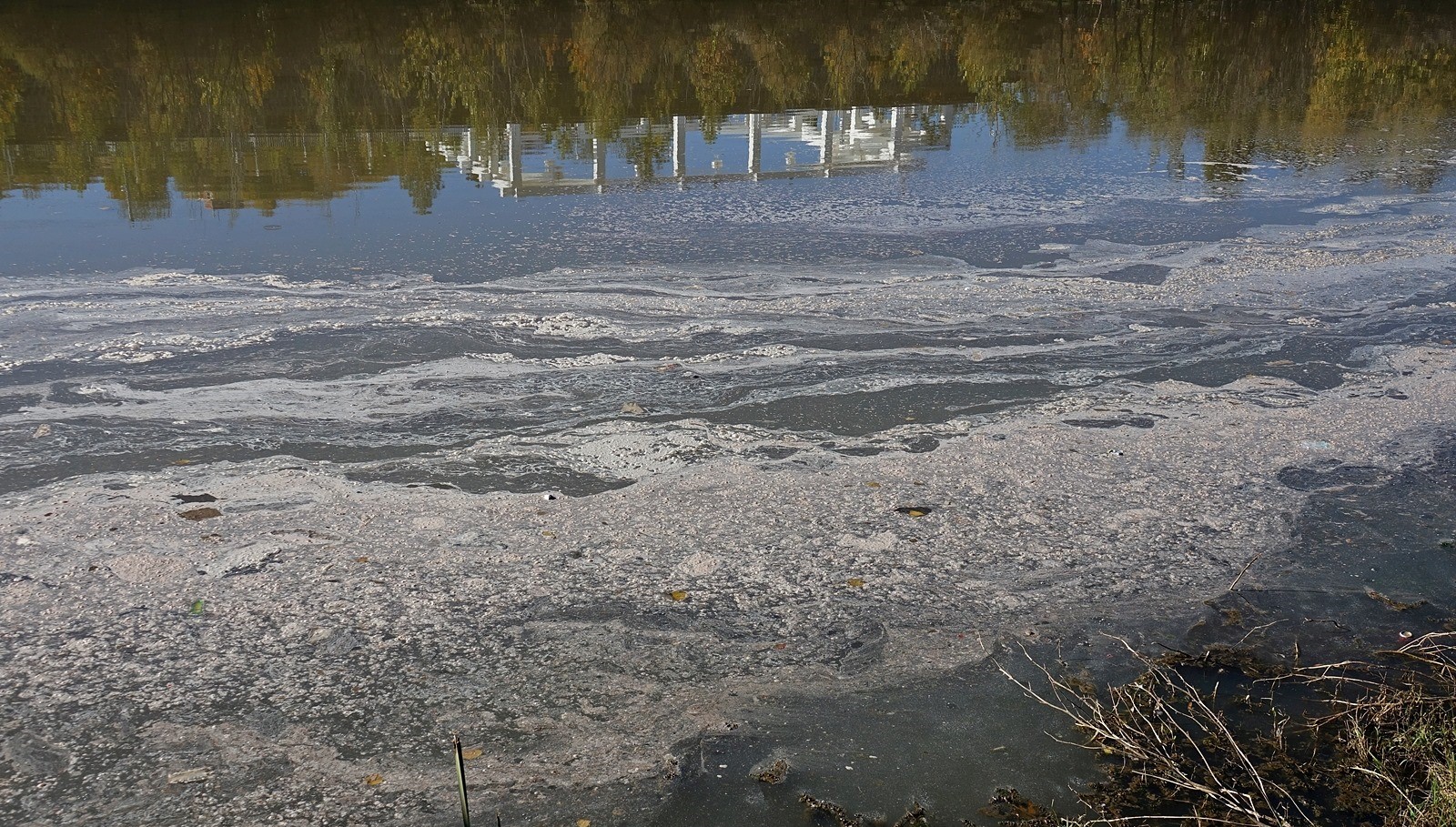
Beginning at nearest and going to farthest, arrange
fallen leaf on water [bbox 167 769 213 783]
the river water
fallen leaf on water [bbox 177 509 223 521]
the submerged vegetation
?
1. the submerged vegetation
2. fallen leaf on water [bbox 167 769 213 783]
3. the river water
4. fallen leaf on water [bbox 177 509 223 521]

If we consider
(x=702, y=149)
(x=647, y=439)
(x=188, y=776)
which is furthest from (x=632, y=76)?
(x=188, y=776)

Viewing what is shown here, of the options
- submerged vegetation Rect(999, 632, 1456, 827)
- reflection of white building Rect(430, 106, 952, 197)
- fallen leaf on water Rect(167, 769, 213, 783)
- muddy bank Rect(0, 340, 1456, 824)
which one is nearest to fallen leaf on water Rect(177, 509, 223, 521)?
muddy bank Rect(0, 340, 1456, 824)

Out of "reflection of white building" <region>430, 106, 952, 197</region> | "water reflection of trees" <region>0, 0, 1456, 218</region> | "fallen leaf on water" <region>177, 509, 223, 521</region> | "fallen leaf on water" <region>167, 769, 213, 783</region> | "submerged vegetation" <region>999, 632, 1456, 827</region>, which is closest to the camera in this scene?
"submerged vegetation" <region>999, 632, 1456, 827</region>

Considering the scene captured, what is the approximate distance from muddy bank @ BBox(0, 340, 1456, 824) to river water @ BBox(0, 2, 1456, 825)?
0.04 ft

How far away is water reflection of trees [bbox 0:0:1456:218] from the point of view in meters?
8.77

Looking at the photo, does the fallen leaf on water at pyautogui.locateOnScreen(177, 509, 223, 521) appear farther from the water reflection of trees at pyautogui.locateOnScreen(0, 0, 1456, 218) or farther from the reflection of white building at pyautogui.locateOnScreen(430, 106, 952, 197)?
the reflection of white building at pyautogui.locateOnScreen(430, 106, 952, 197)

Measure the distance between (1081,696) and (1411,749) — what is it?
0.60m

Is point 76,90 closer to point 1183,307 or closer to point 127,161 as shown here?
point 127,161

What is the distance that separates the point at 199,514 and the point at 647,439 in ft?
4.32

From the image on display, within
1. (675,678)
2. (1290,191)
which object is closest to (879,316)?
(675,678)

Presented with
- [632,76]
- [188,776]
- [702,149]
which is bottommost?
[188,776]

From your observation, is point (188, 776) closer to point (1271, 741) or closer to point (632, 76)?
point (1271, 741)

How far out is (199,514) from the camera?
11.2 feet

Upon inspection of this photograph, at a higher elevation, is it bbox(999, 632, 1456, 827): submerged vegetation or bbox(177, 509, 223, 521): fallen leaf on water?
bbox(177, 509, 223, 521): fallen leaf on water
